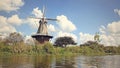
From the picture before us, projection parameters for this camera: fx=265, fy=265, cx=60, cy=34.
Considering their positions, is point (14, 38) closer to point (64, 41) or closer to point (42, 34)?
point (42, 34)

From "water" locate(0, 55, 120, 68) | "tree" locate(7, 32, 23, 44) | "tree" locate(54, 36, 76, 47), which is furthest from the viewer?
"tree" locate(54, 36, 76, 47)

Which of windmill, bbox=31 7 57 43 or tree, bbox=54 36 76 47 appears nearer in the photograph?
windmill, bbox=31 7 57 43

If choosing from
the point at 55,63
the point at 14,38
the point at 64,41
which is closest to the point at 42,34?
the point at 14,38

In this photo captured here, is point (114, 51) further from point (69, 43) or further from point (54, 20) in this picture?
point (54, 20)

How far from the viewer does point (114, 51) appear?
326ft

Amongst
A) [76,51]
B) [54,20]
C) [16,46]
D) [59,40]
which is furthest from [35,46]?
[59,40]

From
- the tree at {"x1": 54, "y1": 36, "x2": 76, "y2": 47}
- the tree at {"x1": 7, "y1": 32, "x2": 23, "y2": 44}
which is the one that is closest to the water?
the tree at {"x1": 7, "y1": 32, "x2": 23, "y2": 44}

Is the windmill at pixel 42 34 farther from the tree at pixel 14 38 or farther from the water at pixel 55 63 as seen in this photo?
the water at pixel 55 63

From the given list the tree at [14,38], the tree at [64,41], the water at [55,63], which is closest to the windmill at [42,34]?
the tree at [14,38]

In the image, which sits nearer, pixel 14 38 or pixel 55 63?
pixel 55 63

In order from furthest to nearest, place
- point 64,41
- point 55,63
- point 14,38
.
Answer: point 64,41
point 14,38
point 55,63

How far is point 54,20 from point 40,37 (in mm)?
7147

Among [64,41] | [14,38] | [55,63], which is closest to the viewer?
[55,63]

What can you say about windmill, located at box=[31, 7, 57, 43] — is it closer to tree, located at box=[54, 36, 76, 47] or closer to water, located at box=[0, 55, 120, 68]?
tree, located at box=[54, 36, 76, 47]
